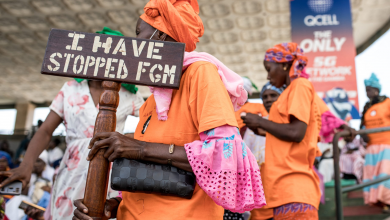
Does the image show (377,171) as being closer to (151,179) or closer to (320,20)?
(320,20)

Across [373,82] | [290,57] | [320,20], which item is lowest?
[290,57]

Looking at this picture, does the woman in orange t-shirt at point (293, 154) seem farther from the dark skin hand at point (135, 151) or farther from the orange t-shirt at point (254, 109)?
the orange t-shirt at point (254, 109)

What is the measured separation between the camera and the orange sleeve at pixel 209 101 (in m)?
1.12

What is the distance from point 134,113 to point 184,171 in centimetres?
132

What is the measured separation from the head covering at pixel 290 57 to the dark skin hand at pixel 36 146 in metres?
1.26

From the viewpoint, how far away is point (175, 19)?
1.30 meters

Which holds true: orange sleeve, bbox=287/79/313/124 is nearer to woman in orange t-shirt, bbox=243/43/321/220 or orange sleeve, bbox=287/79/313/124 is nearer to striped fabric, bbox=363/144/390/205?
woman in orange t-shirt, bbox=243/43/321/220

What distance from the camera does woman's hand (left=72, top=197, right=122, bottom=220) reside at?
1124 millimetres

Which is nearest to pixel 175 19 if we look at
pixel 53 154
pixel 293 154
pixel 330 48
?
pixel 293 154

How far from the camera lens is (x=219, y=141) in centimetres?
110

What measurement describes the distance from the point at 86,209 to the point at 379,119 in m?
4.92

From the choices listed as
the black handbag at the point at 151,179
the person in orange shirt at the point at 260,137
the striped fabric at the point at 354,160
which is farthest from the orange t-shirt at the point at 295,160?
the striped fabric at the point at 354,160

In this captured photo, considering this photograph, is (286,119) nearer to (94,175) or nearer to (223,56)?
(94,175)

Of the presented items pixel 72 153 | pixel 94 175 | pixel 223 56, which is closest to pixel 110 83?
pixel 94 175
